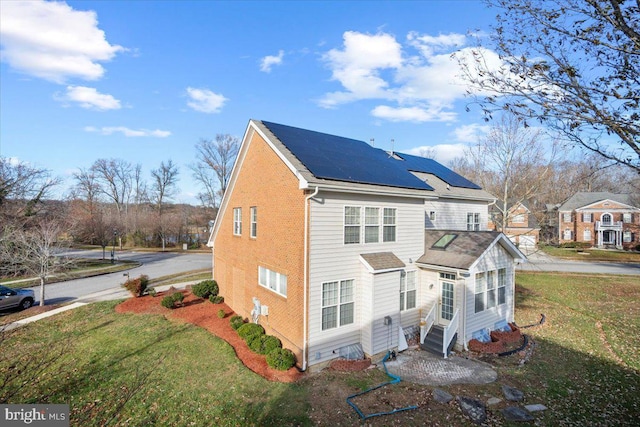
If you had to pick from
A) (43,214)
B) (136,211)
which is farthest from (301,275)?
(136,211)

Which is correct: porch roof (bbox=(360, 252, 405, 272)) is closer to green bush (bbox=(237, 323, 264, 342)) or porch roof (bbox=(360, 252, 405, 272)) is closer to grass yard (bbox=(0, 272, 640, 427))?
grass yard (bbox=(0, 272, 640, 427))

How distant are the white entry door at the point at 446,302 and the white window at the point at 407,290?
41.8 inches

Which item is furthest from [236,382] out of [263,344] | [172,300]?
[172,300]

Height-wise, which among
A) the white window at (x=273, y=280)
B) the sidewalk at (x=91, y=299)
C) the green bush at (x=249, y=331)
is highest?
the white window at (x=273, y=280)

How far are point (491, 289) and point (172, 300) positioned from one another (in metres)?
15.7

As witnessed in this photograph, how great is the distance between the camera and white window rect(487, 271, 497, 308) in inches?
511

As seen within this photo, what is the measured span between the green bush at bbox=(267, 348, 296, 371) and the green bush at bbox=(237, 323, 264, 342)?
1638 mm

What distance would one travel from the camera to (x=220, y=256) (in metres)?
18.7

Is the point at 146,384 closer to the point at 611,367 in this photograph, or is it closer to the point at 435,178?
the point at 611,367

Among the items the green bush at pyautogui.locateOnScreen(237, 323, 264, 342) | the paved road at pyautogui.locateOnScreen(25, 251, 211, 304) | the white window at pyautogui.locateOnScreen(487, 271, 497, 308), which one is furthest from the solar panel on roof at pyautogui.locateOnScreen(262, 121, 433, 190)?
the paved road at pyautogui.locateOnScreen(25, 251, 211, 304)

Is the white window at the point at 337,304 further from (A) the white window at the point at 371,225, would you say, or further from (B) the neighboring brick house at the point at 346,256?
(A) the white window at the point at 371,225

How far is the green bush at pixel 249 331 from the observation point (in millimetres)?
11884

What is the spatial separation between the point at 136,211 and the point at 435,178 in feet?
189

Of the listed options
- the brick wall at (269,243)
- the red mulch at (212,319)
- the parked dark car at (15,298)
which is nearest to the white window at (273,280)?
the brick wall at (269,243)
